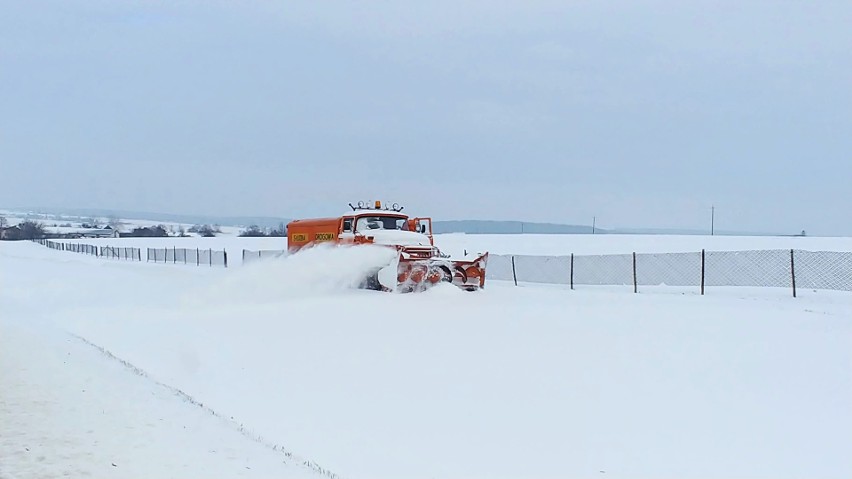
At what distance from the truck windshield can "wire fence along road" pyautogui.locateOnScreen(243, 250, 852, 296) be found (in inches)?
148

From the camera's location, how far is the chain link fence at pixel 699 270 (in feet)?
64.9

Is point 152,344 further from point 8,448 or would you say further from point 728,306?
point 728,306

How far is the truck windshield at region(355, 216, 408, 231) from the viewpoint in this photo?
22109 millimetres

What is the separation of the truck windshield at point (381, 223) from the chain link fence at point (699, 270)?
6546 mm

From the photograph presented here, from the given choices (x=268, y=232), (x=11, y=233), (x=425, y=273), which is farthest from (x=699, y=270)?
(x=11, y=233)

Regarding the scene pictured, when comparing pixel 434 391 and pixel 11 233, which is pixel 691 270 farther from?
pixel 11 233

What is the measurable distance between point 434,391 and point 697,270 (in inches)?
596

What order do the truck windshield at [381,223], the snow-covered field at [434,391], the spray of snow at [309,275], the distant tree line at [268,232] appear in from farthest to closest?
the distant tree line at [268,232] < the truck windshield at [381,223] < the spray of snow at [309,275] < the snow-covered field at [434,391]

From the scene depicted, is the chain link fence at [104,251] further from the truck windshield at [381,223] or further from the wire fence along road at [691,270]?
the truck windshield at [381,223]

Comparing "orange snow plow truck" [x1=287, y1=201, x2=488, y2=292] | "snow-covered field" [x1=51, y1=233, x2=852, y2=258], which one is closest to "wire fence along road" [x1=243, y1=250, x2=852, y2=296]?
"orange snow plow truck" [x1=287, y1=201, x2=488, y2=292]

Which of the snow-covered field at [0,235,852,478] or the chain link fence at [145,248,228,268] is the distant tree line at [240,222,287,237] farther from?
the snow-covered field at [0,235,852,478]

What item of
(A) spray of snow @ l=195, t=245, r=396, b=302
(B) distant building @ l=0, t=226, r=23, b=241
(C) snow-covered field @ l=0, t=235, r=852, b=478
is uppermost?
(A) spray of snow @ l=195, t=245, r=396, b=302

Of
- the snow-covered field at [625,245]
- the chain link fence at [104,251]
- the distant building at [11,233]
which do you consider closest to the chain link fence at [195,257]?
the snow-covered field at [625,245]

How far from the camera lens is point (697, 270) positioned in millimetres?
22422
